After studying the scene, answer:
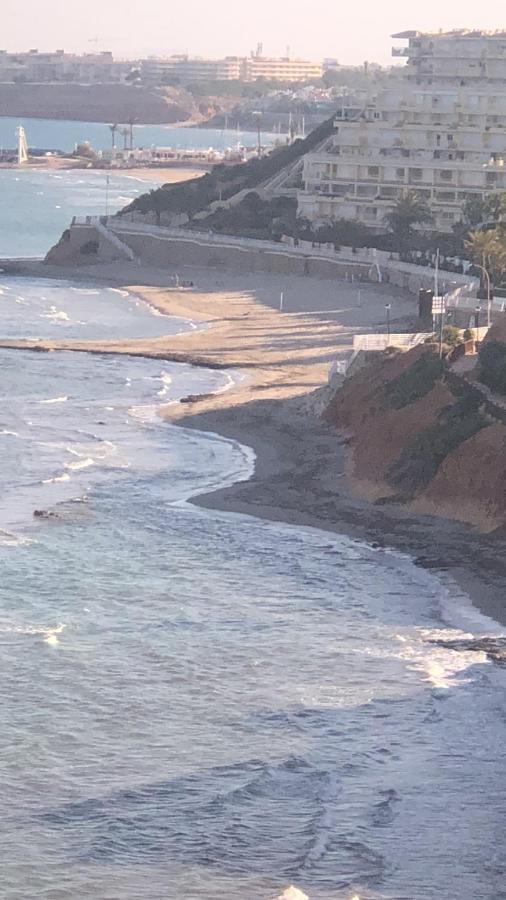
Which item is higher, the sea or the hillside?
the hillside

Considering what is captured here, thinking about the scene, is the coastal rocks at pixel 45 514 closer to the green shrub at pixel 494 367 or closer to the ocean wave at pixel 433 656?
the ocean wave at pixel 433 656

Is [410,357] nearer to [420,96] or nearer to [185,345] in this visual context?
[185,345]

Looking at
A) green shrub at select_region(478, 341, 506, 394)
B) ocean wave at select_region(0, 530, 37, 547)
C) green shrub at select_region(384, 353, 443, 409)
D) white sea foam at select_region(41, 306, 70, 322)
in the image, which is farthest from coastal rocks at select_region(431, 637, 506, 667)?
white sea foam at select_region(41, 306, 70, 322)

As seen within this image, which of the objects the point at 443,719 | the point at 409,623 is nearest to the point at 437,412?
the point at 409,623

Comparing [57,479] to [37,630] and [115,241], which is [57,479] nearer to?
[37,630]

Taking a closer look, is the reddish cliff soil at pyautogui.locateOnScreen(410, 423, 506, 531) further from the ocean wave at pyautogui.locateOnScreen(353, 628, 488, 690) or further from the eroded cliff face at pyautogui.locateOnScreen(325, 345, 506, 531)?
the ocean wave at pyautogui.locateOnScreen(353, 628, 488, 690)

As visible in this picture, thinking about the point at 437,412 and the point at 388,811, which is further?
the point at 437,412

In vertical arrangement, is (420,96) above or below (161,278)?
above
